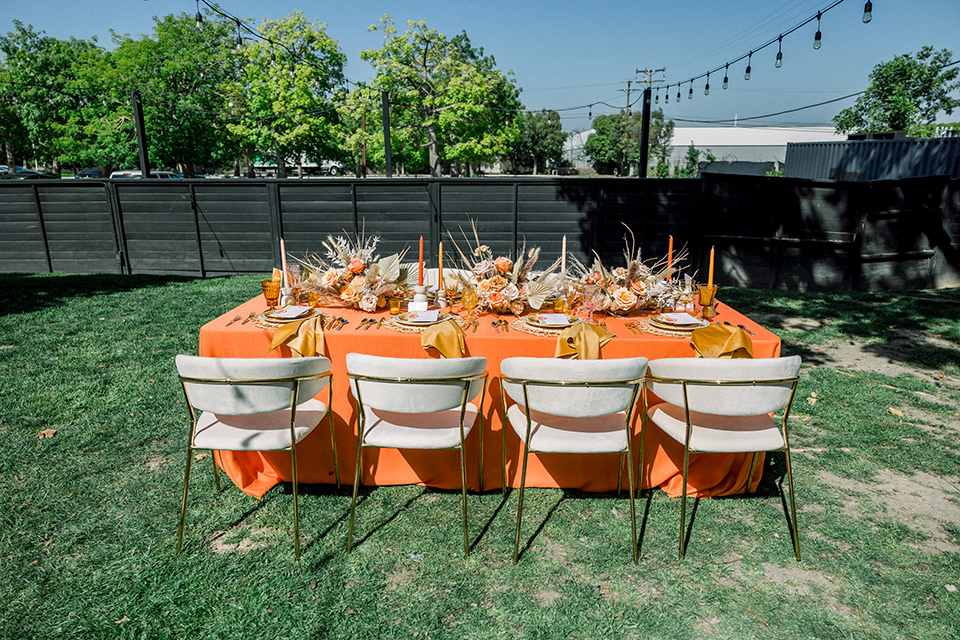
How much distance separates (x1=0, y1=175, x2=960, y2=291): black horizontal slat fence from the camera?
753 cm

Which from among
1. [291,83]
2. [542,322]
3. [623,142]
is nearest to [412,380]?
[542,322]

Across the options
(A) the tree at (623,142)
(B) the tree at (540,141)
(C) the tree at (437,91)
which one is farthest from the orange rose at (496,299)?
(B) the tree at (540,141)

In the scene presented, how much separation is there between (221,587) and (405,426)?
0.97 m

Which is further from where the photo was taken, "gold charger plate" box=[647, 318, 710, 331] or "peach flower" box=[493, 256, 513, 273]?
"peach flower" box=[493, 256, 513, 273]

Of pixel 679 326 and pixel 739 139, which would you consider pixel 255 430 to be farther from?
pixel 739 139

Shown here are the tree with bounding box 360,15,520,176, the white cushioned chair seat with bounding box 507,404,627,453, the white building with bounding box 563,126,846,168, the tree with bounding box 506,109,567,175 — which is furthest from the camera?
the tree with bounding box 506,109,567,175

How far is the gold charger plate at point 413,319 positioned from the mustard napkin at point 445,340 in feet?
0.50

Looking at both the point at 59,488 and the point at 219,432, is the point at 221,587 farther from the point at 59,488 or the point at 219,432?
the point at 59,488

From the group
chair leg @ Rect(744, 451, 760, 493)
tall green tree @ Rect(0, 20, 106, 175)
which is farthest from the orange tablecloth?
tall green tree @ Rect(0, 20, 106, 175)

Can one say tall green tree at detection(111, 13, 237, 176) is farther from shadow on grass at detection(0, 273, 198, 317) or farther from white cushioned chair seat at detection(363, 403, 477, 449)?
white cushioned chair seat at detection(363, 403, 477, 449)

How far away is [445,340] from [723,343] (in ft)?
4.25

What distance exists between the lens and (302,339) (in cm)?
271

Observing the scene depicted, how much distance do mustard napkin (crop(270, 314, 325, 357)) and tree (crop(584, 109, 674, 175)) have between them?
46360mm

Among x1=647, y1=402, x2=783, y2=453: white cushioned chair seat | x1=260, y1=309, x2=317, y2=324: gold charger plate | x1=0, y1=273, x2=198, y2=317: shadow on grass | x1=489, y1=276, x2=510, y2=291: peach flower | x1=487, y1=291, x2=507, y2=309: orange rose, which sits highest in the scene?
x1=489, y1=276, x2=510, y2=291: peach flower
